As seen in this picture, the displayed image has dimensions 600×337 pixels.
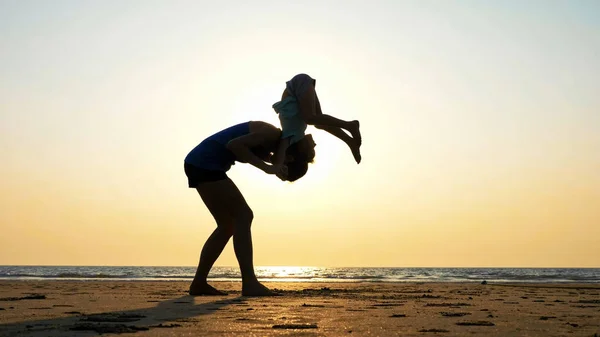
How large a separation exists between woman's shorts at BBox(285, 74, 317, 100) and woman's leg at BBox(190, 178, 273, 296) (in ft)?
3.55

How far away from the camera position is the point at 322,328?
3451 millimetres

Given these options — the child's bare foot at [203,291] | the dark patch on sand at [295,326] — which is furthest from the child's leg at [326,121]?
the dark patch on sand at [295,326]

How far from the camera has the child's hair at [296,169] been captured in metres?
6.45

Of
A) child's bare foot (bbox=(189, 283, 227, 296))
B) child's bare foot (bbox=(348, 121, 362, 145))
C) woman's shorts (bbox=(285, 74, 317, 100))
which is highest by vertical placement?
woman's shorts (bbox=(285, 74, 317, 100))

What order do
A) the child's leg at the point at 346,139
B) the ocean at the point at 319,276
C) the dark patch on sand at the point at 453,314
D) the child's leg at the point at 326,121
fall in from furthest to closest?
the ocean at the point at 319,276 < the child's leg at the point at 346,139 < the child's leg at the point at 326,121 < the dark patch on sand at the point at 453,314

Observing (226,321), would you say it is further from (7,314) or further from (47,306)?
(47,306)

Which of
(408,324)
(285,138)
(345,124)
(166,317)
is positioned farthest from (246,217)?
(408,324)

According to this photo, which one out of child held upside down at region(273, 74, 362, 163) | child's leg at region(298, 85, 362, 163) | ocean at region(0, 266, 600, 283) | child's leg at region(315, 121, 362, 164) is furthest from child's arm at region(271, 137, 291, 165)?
ocean at region(0, 266, 600, 283)

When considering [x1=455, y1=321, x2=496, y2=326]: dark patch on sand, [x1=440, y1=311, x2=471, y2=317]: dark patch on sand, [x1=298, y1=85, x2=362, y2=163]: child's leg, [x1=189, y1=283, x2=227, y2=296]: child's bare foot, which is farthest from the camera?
[x1=189, y1=283, x2=227, y2=296]: child's bare foot

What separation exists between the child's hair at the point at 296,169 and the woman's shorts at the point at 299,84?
0.62m

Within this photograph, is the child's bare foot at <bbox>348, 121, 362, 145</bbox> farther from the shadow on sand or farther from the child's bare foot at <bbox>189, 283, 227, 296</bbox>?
the shadow on sand

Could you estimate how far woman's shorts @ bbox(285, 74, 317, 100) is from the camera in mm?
6531

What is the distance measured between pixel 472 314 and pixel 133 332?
89.8 inches

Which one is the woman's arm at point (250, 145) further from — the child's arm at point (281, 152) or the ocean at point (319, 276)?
the ocean at point (319, 276)
